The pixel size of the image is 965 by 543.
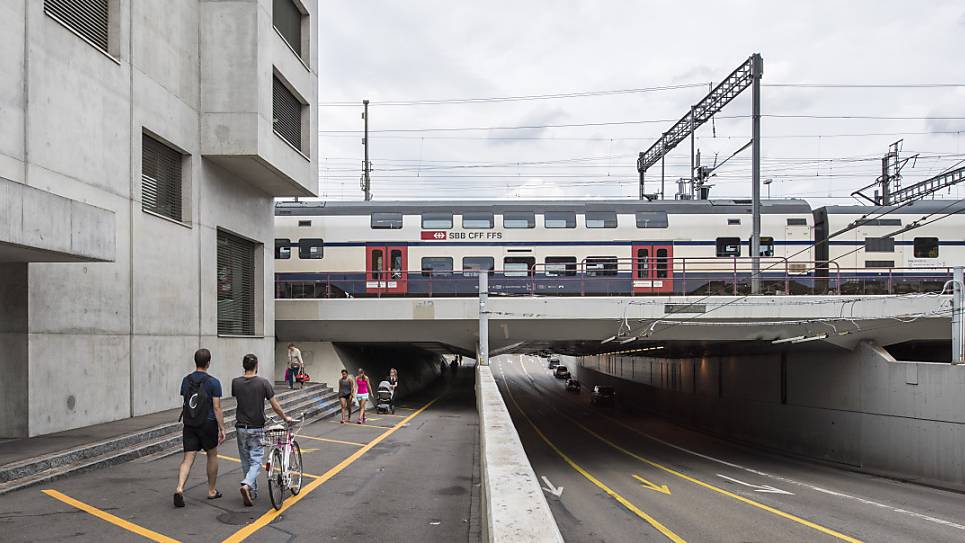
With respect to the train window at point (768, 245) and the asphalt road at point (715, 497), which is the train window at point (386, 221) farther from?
the train window at point (768, 245)

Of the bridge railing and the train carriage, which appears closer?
the bridge railing

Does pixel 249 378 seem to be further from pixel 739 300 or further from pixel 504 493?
pixel 739 300

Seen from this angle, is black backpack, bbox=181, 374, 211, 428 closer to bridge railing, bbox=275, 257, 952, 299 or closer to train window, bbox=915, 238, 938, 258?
bridge railing, bbox=275, 257, 952, 299

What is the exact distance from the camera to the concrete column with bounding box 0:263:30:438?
1152cm

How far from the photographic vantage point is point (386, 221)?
3083cm

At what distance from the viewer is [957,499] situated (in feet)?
59.2

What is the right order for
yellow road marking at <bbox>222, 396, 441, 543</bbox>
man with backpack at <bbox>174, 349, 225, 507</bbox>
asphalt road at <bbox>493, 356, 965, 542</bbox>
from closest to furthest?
yellow road marking at <bbox>222, 396, 441, 543</bbox>
man with backpack at <bbox>174, 349, 225, 507</bbox>
asphalt road at <bbox>493, 356, 965, 542</bbox>

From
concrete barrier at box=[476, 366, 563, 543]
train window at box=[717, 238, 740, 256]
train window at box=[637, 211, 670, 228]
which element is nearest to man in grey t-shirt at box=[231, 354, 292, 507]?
concrete barrier at box=[476, 366, 563, 543]

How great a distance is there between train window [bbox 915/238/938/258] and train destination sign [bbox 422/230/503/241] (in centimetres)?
1798

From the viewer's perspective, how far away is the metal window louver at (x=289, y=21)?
21.5 meters

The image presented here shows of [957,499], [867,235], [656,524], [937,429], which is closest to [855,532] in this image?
[656,524]

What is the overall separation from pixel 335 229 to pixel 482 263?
6420 mm

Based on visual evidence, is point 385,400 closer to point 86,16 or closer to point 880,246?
point 86,16

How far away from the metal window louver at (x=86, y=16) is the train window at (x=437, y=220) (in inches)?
696
